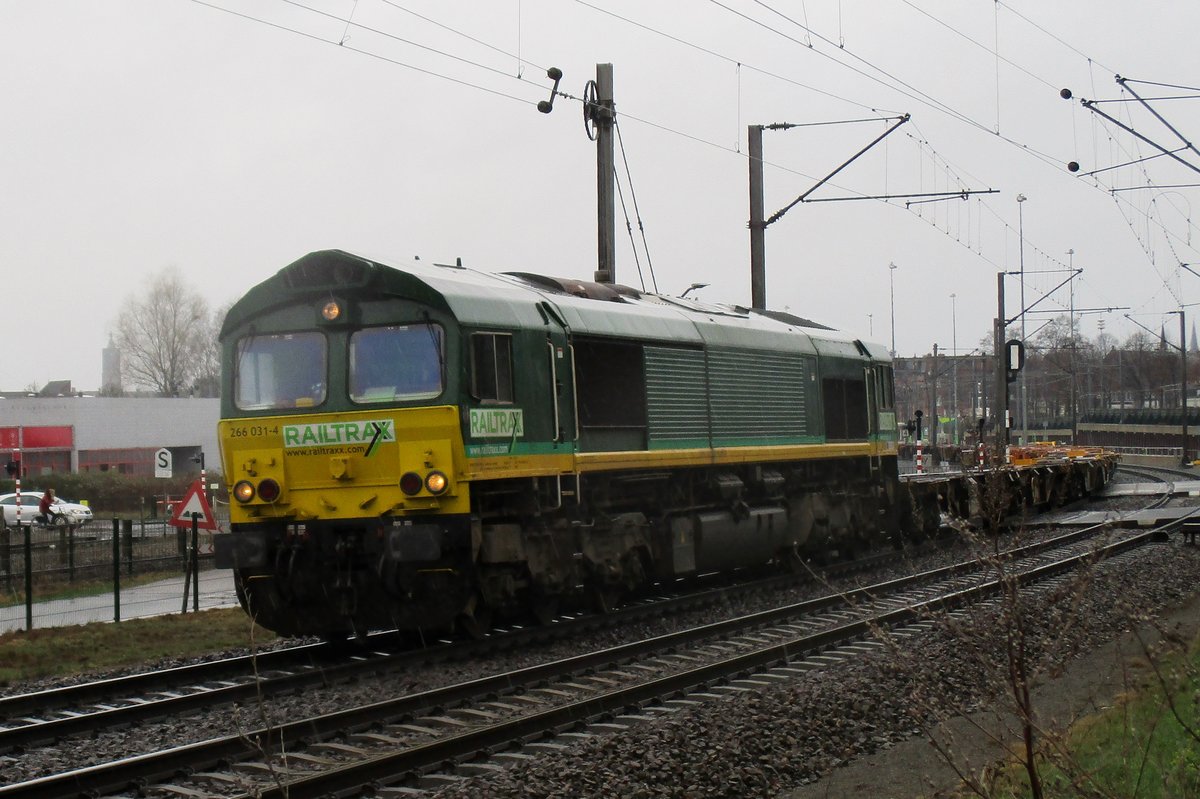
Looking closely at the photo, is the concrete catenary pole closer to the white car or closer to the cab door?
the cab door

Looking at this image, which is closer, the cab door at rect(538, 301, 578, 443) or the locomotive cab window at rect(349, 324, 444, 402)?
the locomotive cab window at rect(349, 324, 444, 402)

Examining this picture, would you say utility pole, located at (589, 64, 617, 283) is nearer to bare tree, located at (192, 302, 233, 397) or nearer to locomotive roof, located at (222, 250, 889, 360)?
locomotive roof, located at (222, 250, 889, 360)

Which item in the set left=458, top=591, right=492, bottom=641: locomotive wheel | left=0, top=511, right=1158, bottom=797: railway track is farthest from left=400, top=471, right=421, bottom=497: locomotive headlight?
left=0, top=511, right=1158, bottom=797: railway track

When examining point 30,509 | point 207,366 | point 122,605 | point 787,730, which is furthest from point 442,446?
point 207,366

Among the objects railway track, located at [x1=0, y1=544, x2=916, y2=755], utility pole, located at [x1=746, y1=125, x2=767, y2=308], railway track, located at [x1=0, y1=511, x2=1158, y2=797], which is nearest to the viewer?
railway track, located at [x1=0, y1=511, x2=1158, y2=797]

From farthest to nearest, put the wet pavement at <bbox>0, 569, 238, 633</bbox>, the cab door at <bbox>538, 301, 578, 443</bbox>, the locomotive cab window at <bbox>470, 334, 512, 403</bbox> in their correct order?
the wet pavement at <bbox>0, 569, 238, 633</bbox> < the cab door at <bbox>538, 301, 578, 443</bbox> < the locomotive cab window at <bbox>470, 334, 512, 403</bbox>

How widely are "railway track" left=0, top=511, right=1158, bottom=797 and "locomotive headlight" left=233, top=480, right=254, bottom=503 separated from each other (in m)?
3.55

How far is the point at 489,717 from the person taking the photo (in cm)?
945

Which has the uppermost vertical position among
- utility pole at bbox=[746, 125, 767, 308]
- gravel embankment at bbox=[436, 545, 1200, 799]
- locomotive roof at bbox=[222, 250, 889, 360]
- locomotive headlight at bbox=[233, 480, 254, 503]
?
utility pole at bbox=[746, 125, 767, 308]

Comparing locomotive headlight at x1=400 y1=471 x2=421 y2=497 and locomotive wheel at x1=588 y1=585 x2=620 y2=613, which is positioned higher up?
locomotive headlight at x1=400 y1=471 x2=421 y2=497

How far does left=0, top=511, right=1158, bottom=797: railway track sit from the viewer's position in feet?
24.7

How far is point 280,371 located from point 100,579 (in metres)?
10.4

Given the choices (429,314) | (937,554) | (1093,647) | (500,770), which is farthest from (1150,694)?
(937,554)

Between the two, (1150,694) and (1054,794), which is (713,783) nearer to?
(1054,794)
